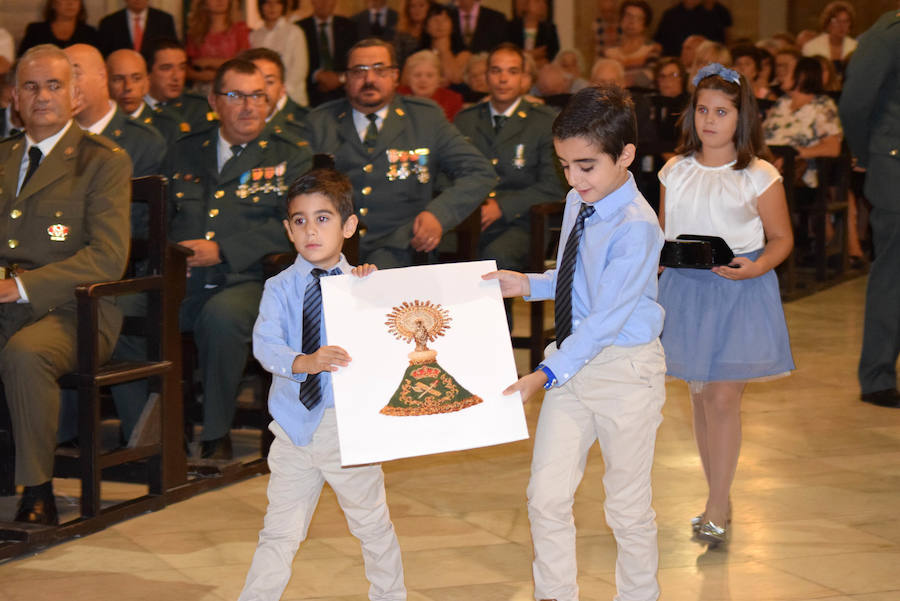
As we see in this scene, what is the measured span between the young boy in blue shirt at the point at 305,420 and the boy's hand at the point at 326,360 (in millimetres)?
118

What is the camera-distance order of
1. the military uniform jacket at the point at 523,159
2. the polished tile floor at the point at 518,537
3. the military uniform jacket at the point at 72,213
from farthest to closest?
the military uniform jacket at the point at 523,159 < the military uniform jacket at the point at 72,213 < the polished tile floor at the point at 518,537

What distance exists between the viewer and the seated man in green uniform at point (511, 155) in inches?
233

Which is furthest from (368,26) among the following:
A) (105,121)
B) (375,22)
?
(105,121)

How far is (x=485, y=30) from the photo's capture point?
33.9ft

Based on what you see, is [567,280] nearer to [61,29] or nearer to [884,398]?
[884,398]

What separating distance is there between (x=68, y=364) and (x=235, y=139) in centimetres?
130

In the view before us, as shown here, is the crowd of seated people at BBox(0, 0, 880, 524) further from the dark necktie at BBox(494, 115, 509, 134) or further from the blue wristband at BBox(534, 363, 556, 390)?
the blue wristband at BBox(534, 363, 556, 390)

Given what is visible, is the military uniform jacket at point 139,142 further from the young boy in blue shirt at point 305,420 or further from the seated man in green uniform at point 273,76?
the young boy in blue shirt at point 305,420

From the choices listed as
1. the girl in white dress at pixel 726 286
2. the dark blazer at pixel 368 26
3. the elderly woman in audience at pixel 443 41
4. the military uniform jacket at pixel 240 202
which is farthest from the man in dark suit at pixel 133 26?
the girl in white dress at pixel 726 286

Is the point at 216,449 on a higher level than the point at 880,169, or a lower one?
lower

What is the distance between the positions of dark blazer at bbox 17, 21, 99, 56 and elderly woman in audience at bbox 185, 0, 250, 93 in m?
0.63

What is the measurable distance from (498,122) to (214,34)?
9.99ft

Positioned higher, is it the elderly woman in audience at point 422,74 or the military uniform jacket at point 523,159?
the elderly woman in audience at point 422,74

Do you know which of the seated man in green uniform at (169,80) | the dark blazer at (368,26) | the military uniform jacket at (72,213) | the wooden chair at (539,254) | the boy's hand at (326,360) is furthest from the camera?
the dark blazer at (368,26)
